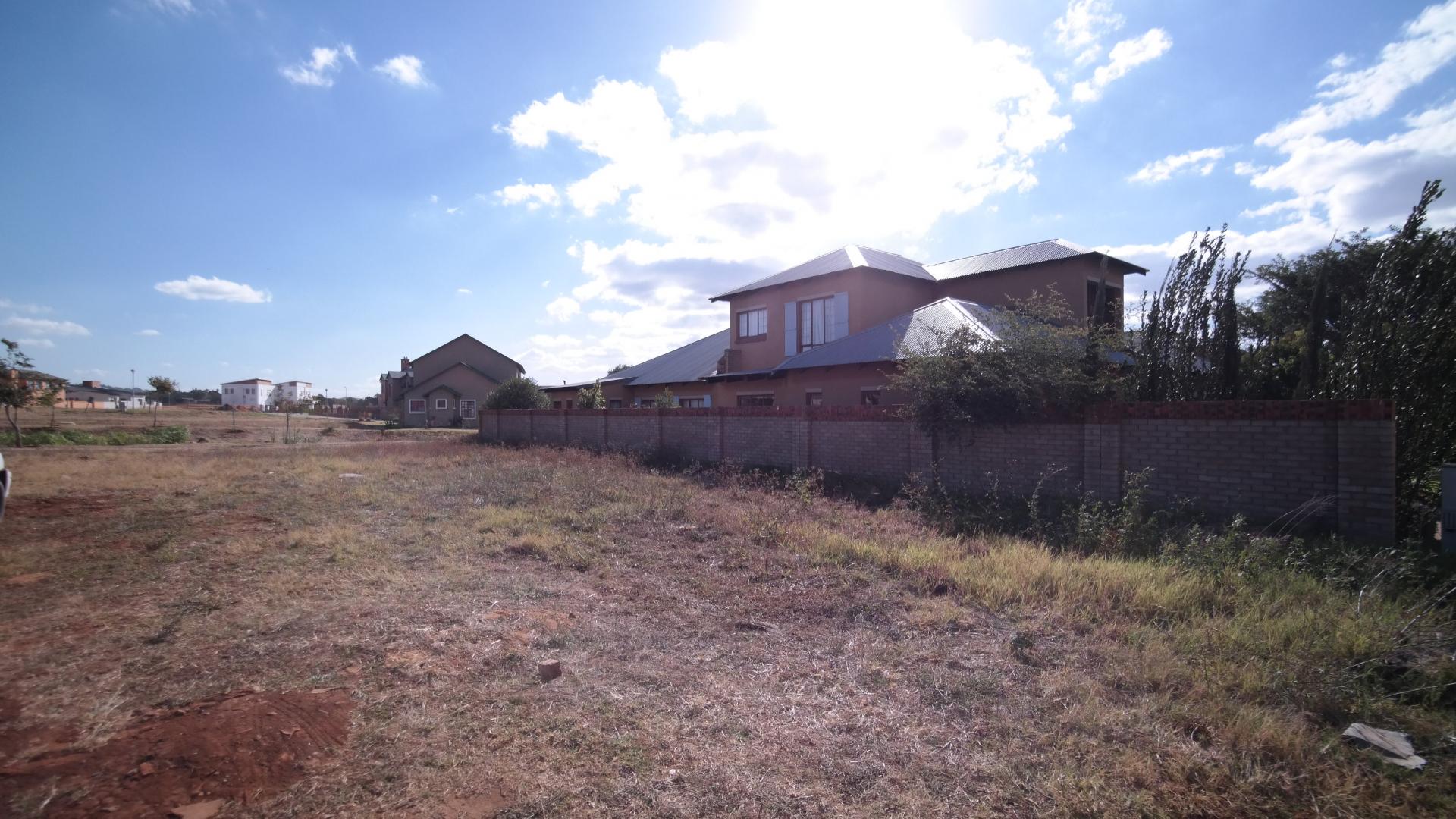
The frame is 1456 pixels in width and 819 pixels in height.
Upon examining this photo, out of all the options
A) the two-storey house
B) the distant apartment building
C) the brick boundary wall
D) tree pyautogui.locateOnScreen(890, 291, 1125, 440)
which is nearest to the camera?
the brick boundary wall

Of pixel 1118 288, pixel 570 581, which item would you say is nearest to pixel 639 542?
pixel 570 581

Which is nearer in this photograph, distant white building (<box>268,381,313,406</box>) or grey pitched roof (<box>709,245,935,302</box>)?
grey pitched roof (<box>709,245,935,302</box>)

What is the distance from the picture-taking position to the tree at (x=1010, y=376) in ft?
34.6

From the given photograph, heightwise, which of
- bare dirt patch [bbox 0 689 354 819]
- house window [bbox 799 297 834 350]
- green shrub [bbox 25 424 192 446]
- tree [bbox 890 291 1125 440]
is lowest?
bare dirt patch [bbox 0 689 354 819]

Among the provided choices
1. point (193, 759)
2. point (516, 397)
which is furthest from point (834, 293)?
point (193, 759)

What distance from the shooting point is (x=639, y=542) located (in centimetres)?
858

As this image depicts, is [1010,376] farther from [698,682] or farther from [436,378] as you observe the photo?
[436,378]

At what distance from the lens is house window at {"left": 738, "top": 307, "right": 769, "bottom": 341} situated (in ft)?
81.1

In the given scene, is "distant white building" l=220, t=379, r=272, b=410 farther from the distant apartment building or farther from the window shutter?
the window shutter

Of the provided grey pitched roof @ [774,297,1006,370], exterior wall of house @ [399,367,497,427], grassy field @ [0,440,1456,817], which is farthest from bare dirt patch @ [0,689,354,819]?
exterior wall of house @ [399,367,497,427]

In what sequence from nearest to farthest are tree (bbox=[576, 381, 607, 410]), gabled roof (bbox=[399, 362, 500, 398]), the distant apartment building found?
tree (bbox=[576, 381, 607, 410])
gabled roof (bbox=[399, 362, 500, 398])
the distant apartment building

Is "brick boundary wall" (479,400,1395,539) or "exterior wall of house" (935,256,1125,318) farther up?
"exterior wall of house" (935,256,1125,318)

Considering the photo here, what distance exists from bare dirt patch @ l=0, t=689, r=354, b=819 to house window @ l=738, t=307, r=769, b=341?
21.5m

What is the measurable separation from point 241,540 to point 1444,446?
53.4 ft
